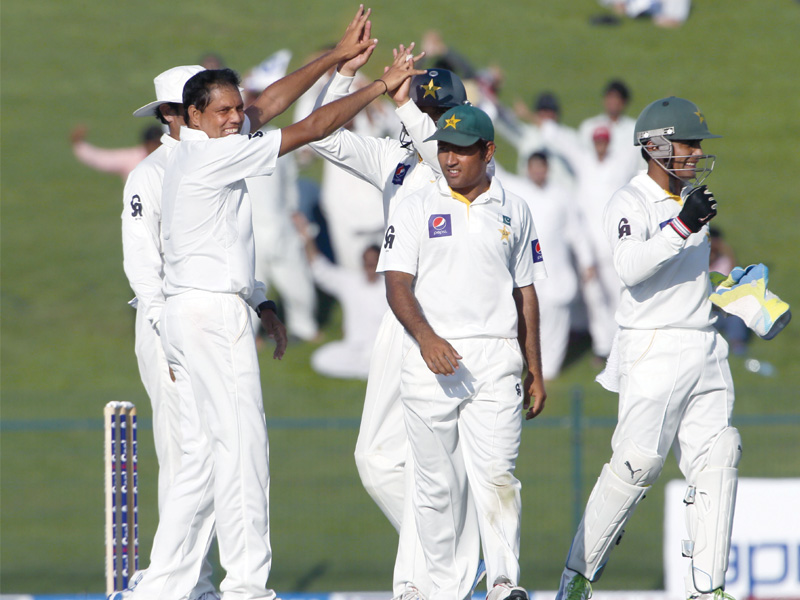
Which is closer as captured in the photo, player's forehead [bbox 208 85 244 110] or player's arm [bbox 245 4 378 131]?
player's forehead [bbox 208 85 244 110]

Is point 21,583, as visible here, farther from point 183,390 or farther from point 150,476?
point 183,390

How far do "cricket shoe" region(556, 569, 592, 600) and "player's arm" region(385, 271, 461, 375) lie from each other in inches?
52.5

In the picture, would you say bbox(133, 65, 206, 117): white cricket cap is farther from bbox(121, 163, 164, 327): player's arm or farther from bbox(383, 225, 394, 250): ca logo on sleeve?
bbox(383, 225, 394, 250): ca logo on sleeve

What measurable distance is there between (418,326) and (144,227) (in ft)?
5.61

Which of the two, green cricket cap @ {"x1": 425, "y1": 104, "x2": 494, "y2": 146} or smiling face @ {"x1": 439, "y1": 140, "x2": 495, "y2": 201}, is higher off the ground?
green cricket cap @ {"x1": 425, "y1": 104, "x2": 494, "y2": 146}

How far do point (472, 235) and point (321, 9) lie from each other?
51.5ft

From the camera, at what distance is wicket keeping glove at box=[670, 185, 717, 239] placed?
500 cm

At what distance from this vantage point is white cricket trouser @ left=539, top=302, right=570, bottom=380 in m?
11.9

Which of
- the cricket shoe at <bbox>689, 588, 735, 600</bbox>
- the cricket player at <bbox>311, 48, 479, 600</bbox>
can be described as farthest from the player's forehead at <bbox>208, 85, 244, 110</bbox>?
the cricket shoe at <bbox>689, 588, 735, 600</bbox>

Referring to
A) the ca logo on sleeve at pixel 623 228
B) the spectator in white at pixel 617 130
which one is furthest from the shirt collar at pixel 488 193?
the spectator in white at pixel 617 130

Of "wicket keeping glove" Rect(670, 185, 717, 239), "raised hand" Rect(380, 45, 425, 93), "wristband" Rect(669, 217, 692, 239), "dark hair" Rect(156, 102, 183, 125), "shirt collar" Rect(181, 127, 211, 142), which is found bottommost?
"wristband" Rect(669, 217, 692, 239)

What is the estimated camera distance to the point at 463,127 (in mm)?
5012

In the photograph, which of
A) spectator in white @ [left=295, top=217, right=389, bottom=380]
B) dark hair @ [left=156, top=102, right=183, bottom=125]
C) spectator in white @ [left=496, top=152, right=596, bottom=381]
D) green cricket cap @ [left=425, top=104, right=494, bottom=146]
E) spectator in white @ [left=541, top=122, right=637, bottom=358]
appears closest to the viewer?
green cricket cap @ [left=425, top=104, right=494, bottom=146]

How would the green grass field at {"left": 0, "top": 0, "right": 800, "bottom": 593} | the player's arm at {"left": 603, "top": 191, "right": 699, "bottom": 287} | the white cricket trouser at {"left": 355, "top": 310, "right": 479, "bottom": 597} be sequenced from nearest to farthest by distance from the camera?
the player's arm at {"left": 603, "top": 191, "right": 699, "bottom": 287} → the white cricket trouser at {"left": 355, "top": 310, "right": 479, "bottom": 597} → the green grass field at {"left": 0, "top": 0, "right": 800, "bottom": 593}
